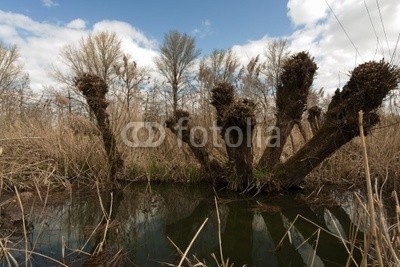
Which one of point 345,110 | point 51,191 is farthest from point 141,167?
point 345,110

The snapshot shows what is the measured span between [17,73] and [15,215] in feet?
88.3

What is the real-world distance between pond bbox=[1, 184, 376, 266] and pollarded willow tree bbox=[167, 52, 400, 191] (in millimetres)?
343

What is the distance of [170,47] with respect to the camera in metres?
30.7

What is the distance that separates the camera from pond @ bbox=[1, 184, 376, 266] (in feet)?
7.66

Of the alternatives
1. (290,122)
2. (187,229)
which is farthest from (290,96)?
(187,229)

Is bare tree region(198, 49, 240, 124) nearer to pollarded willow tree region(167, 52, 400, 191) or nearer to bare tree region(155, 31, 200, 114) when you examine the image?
pollarded willow tree region(167, 52, 400, 191)

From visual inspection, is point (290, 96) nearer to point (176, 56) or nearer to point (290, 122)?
point (290, 122)

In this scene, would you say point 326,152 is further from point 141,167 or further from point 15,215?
point 15,215

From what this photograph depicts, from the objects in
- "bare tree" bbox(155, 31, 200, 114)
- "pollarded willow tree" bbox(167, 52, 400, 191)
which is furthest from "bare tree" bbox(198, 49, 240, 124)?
"bare tree" bbox(155, 31, 200, 114)

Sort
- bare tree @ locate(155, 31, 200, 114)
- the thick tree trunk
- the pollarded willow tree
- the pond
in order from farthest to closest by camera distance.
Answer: bare tree @ locate(155, 31, 200, 114), the thick tree trunk, the pollarded willow tree, the pond

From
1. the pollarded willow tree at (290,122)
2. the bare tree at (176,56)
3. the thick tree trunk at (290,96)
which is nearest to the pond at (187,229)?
the pollarded willow tree at (290,122)

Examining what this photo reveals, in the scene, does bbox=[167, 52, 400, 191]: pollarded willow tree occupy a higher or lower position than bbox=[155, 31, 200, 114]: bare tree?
lower

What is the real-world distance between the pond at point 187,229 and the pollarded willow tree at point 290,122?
0.34 metres

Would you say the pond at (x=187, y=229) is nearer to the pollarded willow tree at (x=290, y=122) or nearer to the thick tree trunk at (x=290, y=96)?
the pollarded willow tree at (x=290, y=122)
